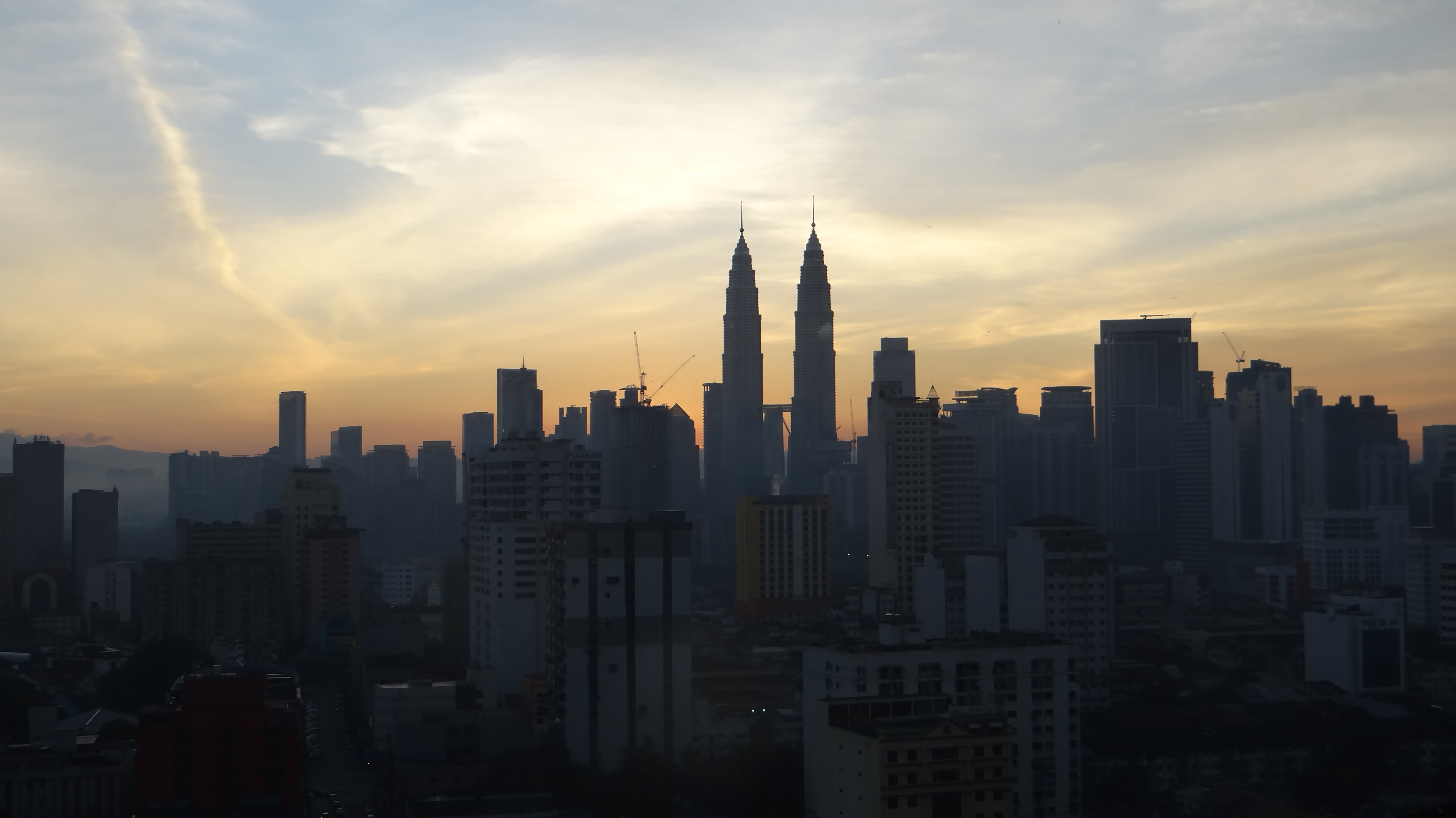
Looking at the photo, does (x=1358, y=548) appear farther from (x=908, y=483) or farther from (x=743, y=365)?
(x=743, y=365)

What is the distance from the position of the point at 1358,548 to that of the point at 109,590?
3873cm

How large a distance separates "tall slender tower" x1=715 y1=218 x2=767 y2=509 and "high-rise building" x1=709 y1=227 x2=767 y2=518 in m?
0.02

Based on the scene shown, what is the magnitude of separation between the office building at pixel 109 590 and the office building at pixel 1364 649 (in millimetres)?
34478

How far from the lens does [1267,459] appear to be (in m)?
55.2

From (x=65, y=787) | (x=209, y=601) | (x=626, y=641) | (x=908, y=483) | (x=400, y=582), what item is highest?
(x=908, y=483)

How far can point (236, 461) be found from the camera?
82.2 metres

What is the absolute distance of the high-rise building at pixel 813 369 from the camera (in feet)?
259

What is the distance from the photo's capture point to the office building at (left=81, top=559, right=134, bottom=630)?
145ft

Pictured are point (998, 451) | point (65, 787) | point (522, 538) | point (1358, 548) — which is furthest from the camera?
point (998, 451)

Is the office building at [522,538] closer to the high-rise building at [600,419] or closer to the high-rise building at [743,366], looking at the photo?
the high-rise building at [600,419]

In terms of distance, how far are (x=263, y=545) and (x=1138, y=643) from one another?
25237 millimetres

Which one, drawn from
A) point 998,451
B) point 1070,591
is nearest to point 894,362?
point 998,451

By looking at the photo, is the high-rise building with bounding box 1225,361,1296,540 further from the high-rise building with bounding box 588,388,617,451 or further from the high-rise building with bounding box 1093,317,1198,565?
the high-rise building with bounding box 588,388,617,451

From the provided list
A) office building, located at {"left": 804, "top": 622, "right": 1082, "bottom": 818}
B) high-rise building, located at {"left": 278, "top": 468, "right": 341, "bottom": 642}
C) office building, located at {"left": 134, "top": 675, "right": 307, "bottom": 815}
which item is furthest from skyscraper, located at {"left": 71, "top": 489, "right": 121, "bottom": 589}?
office building, located at {"left": 804, "top": 622, "right": 1082, "bottom": 818}
